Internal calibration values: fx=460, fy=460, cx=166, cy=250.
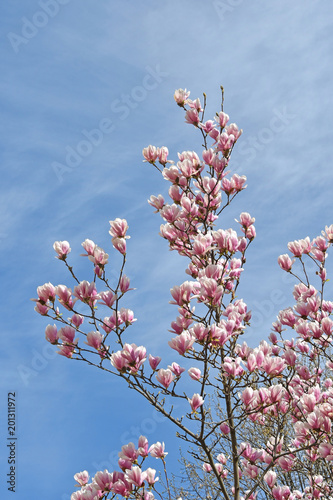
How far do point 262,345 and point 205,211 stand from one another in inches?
44.8

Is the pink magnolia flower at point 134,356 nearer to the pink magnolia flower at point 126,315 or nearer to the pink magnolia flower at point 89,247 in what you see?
the pink magnolia flower at point 126,315

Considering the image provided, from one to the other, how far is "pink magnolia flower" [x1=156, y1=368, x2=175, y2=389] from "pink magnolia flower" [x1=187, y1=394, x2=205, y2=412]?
18cm

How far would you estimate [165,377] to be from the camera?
3023 millimetres

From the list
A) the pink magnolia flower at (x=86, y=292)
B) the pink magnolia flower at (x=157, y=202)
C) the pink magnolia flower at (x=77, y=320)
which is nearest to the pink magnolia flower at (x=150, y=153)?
the pink magnolia flower at (x=157, y=202)

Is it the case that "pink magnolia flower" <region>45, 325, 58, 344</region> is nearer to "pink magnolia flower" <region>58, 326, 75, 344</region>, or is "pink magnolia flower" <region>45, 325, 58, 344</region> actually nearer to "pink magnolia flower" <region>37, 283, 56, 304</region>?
"pink magnolia flower" <region>58, 326, 75, 344</region>

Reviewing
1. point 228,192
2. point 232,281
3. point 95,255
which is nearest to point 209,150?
point 228,192

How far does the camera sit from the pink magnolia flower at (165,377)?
3.02 metres

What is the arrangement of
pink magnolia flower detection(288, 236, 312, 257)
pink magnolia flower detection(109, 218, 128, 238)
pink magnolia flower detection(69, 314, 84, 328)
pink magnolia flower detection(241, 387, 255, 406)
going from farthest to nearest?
pink magnolia flower detection(288, 236, 312, 257)
pink magnolia flower detection(69, 314, 84, 328)
pink magnolia flower detection(109, 218, 128, 238)
pink magnolia flower detection(241, 387, 255, 406)

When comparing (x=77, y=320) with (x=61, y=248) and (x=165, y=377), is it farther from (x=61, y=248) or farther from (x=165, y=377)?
(x=165, y=377)

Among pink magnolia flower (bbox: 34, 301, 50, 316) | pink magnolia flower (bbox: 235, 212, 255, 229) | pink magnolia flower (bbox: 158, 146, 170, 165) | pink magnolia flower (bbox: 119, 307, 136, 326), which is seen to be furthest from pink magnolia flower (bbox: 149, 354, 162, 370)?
pink magnolia flower (bbox: 158, 146, 170, 165)

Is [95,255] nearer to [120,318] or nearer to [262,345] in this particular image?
[120,318]

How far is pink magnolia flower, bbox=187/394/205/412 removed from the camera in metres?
3.01

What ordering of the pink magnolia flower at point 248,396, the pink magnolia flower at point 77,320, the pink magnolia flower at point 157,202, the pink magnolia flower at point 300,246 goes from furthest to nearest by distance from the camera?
the pink magnolia flower at point 300,246
the pink magnolia flower at point 157,202
the pink magnolia flower at point 77,320
the pink magnolia flower at point 248,396

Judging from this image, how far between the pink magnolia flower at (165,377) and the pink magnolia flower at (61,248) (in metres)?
1.04
